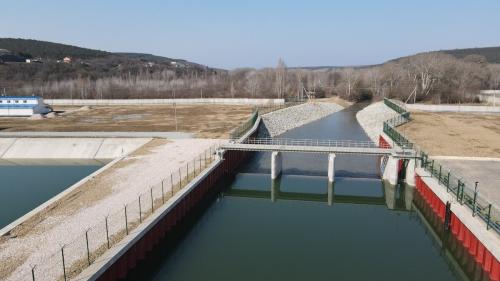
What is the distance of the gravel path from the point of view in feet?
57.7

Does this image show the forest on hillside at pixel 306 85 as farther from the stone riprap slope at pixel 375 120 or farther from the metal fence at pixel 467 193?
the metal fence at pixel 467 193

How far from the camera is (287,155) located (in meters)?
46.3

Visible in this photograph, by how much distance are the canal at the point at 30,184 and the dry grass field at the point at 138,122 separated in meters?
13.8

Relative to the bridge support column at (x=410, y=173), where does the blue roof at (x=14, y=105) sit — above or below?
above

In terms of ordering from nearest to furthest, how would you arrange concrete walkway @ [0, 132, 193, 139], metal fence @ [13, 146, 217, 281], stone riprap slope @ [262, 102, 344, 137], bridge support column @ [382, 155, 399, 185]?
metal fence @ [13, 146, 217, 281] < bridge support column @ [382, 155, 399, 185] < concrete walkway @ [0, 132, 193, 139] < stone riprap slope @ [262, 102, 344, 137]

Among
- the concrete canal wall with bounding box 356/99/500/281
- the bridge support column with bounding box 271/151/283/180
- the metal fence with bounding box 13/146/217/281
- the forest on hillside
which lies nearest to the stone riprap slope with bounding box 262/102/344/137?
the forest on hillside

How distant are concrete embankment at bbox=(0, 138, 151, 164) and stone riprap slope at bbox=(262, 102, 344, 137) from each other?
23.8 m

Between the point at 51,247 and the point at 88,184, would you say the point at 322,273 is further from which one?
the point at 88,184

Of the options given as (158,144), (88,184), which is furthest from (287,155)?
(88,184)

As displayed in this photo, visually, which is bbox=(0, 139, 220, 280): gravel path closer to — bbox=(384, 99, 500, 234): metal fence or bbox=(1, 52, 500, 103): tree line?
bbox=(384, 99, 500, 234): metal fence

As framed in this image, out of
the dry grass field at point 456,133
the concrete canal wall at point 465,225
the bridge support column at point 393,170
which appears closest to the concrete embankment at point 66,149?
the bridge support column at point 393,170

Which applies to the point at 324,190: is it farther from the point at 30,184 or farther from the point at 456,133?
the point at 30,184

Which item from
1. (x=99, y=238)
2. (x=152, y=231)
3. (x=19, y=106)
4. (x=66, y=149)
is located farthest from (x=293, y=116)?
(x=99, y=238)

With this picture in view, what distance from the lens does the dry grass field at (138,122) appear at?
182ft
